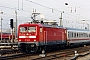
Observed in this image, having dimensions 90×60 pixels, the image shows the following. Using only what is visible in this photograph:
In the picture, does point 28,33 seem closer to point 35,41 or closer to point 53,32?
point 35,41

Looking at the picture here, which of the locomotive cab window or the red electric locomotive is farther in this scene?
the locomotive cab window

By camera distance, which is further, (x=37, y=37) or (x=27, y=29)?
(x=27, y=29)

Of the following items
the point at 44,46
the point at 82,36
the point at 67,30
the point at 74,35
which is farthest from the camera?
the point at 82,36

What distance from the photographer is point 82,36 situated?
1715 inches

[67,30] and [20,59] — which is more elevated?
[67,30]

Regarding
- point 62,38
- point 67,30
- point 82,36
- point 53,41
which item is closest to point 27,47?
point 53,41

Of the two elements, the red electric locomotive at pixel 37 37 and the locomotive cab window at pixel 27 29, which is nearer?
the red electric locomotive at pixel 37 37

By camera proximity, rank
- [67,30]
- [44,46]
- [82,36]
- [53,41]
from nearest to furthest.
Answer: [44,46] → [53,41] → [67,30] → [82,36]

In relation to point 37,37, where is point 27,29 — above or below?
above

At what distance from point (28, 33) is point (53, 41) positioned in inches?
195

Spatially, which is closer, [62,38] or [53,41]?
[53,41]

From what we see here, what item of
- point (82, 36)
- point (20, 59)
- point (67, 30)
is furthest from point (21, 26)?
point (82, 36)

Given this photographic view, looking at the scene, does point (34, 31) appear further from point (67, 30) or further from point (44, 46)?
point (67, 30)

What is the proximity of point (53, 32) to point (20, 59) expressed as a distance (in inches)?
407
